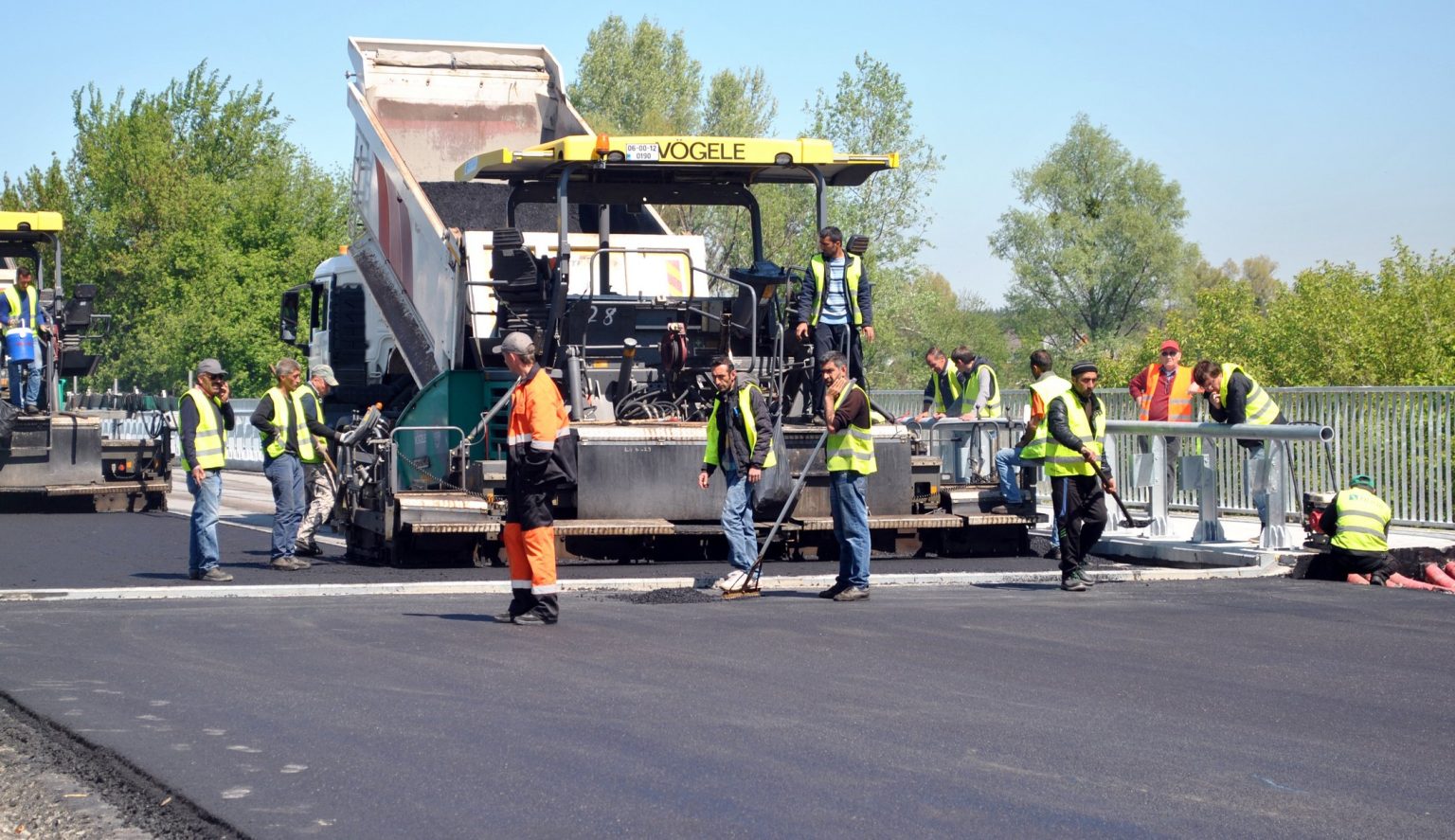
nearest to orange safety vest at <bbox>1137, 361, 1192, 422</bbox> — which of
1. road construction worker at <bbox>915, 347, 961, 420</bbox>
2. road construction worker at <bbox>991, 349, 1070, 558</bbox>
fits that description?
road construction worker at <bbox>991, 349, 1070, 558</bbox>

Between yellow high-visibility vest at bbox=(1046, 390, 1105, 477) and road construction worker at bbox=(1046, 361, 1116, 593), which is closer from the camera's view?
road construction worker at bbox=(1046, 361, 1116, 593)

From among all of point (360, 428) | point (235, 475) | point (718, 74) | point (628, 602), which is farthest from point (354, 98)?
point (718, 74)

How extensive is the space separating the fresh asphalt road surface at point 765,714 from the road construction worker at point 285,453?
2217mm

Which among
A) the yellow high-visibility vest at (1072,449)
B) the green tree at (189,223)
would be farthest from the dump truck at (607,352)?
the green tree at (189,223)

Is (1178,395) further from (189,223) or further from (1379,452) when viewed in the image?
(189,223)

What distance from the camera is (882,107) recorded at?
41781 millimetres

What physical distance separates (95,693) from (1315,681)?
5.41 metres

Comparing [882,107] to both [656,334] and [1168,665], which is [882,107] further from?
[1168,665]

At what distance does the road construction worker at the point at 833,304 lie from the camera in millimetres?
12969

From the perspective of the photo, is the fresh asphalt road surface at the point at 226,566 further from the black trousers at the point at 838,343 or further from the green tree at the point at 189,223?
the green tree at the point at 189,223

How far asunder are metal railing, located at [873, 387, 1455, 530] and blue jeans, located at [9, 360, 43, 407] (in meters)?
11.7

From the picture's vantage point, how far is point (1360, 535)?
12.2 meters

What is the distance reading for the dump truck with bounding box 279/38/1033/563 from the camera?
12.7 m

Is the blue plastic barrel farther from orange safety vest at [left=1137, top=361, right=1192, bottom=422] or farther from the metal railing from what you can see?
A: orange safety vest at [left=1137, top=361, right=1192, bottom=422]
